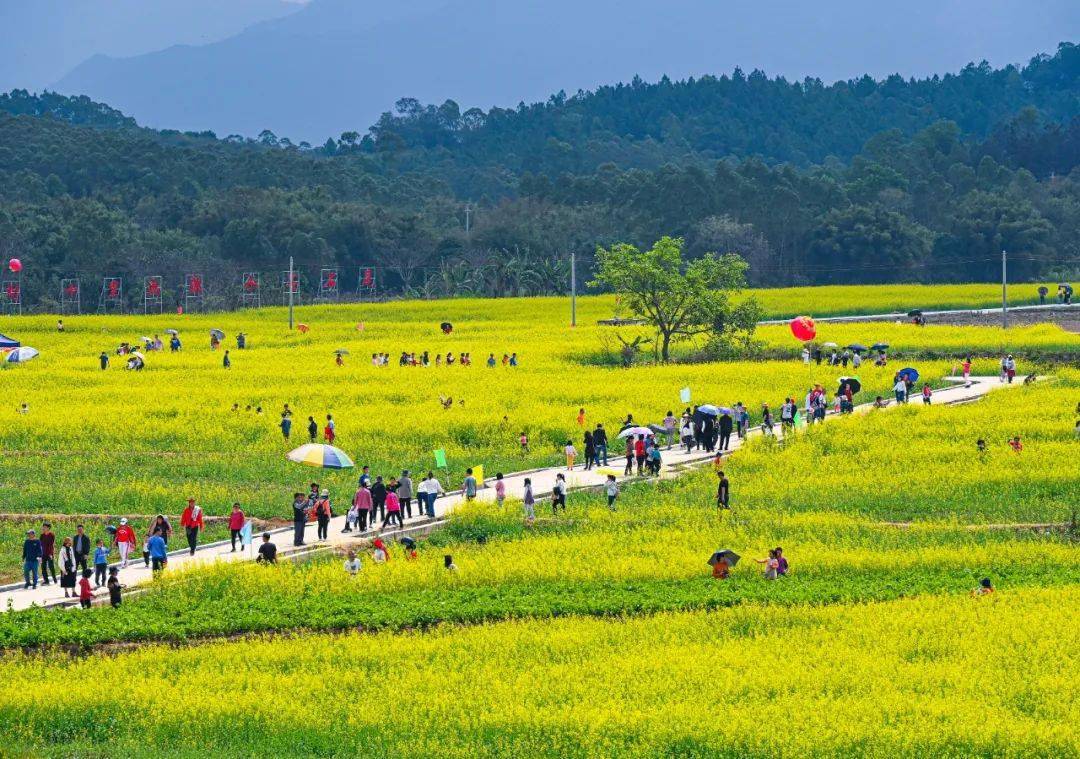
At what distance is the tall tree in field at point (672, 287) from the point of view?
6962cm

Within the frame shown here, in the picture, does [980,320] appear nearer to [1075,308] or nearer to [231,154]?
[1075,308]

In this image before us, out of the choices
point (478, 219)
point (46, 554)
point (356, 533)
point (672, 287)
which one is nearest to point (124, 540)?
→ point (46, 554)

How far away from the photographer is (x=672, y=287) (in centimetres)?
6969

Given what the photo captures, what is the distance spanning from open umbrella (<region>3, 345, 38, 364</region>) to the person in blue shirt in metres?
39.7

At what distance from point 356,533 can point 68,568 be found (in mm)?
6845

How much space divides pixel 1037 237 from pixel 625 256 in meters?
59.0

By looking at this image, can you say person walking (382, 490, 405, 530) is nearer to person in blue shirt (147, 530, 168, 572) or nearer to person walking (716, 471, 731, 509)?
person in blue shirt (147, 530, 168, 572)

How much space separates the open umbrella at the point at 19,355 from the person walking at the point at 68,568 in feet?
131

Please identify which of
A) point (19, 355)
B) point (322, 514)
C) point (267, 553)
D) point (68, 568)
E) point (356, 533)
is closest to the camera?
point (68, 568)

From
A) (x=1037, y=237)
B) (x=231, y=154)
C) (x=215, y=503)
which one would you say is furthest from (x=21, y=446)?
(x=231, y=154)

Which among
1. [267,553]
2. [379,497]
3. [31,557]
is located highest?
[379,497]

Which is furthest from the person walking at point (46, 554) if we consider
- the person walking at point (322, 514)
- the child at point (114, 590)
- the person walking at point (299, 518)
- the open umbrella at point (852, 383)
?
the open umbrella at point (852, 383)

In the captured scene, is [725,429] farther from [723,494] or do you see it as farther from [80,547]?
[80,547]

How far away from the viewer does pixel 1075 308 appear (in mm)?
91500
